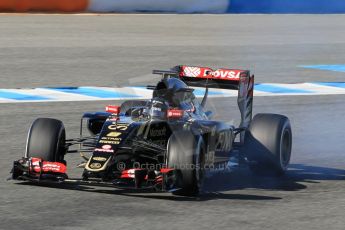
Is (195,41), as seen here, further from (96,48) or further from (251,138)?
(251,138)

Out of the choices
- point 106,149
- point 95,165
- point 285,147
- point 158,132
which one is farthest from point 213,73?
point 95,165

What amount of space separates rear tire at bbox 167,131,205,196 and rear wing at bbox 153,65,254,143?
1577 mm

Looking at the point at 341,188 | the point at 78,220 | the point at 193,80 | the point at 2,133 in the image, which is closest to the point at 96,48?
the point at 2,133

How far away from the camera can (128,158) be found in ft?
26.9

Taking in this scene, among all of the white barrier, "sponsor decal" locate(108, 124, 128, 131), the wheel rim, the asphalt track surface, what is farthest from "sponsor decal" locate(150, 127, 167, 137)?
the white barrier

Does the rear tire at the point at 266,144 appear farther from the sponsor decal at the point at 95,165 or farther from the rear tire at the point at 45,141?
the rear tire at the point at 45,141

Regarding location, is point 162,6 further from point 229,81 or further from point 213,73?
point 229,81

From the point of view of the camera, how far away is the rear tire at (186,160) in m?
7.86

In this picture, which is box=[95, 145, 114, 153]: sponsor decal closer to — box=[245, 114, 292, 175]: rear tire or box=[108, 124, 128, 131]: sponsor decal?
box=[108, 124, 128, 131]: sponsor decal

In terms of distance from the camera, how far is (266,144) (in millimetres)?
8914

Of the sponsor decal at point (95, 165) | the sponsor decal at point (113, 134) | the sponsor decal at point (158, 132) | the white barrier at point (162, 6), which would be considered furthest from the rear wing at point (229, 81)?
the white barrier at point (162, 6)

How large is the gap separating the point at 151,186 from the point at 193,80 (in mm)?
2229

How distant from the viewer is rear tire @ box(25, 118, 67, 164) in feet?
27.2

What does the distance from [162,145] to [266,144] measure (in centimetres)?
102
